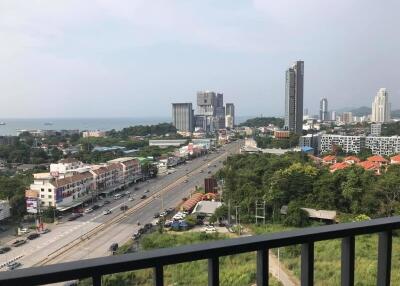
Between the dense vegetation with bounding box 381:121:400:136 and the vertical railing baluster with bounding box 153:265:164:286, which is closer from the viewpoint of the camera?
the vertical railing baluster with bounding box 153:265:164:286

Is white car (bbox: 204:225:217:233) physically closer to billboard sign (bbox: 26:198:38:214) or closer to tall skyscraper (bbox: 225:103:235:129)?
billboard sign (bbox: 26:198:38:214)

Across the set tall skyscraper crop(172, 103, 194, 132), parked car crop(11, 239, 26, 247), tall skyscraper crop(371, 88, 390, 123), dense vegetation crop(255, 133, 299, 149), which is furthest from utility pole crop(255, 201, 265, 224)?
tall skyscraper crop(371, 88, 390, 123)

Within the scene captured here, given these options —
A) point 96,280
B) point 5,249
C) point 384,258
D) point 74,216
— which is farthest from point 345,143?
point 96,280

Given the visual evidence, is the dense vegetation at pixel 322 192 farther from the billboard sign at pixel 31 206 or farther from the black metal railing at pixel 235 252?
the black metal railing at pixel 235 252

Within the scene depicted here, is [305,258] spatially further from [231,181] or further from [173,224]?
[231,181]

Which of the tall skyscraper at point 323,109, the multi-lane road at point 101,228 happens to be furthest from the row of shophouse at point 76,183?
the tall skyscraper at point 323,109

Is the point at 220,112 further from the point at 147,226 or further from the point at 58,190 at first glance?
the point at 147,226
